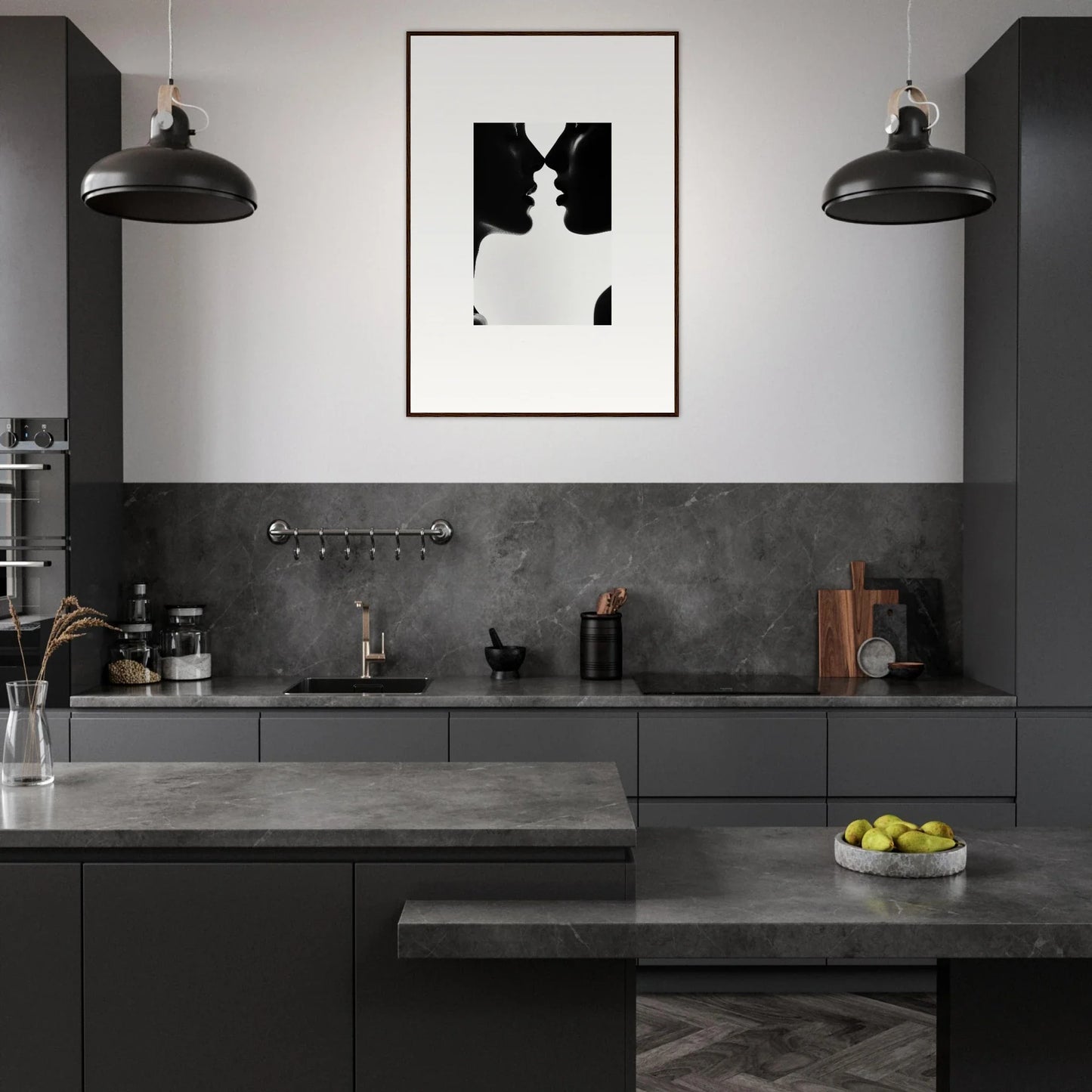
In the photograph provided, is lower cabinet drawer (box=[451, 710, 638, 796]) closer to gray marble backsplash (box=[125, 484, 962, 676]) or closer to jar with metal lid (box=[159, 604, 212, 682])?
gray marble backsplash (box=[125, 484, 962, 676])

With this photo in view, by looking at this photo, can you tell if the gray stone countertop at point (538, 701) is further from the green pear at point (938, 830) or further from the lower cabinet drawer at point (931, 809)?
the green pear at point (938, 830)

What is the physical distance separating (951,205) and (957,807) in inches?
87.3

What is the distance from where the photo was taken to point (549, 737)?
3.95 meters

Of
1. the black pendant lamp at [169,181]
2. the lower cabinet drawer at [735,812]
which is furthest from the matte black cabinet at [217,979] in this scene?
the lower cabinet drawer at [735,812]

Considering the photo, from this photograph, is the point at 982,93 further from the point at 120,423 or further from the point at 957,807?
the point at 120,423

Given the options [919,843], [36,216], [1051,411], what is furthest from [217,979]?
[1051,411]

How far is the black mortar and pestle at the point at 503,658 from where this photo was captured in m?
4.37

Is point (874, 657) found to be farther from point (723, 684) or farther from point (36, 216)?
point (36, 216)

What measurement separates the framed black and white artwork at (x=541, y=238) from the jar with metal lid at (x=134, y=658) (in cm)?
139

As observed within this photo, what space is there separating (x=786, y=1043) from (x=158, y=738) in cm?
232

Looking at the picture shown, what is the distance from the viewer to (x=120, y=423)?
4.60m

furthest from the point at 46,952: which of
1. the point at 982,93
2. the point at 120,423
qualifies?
the point at 982,93

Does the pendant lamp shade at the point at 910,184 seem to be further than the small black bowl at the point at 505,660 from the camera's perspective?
No

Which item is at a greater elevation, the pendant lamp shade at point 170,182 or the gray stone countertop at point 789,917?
the pendant lamp shade at point 170,182
